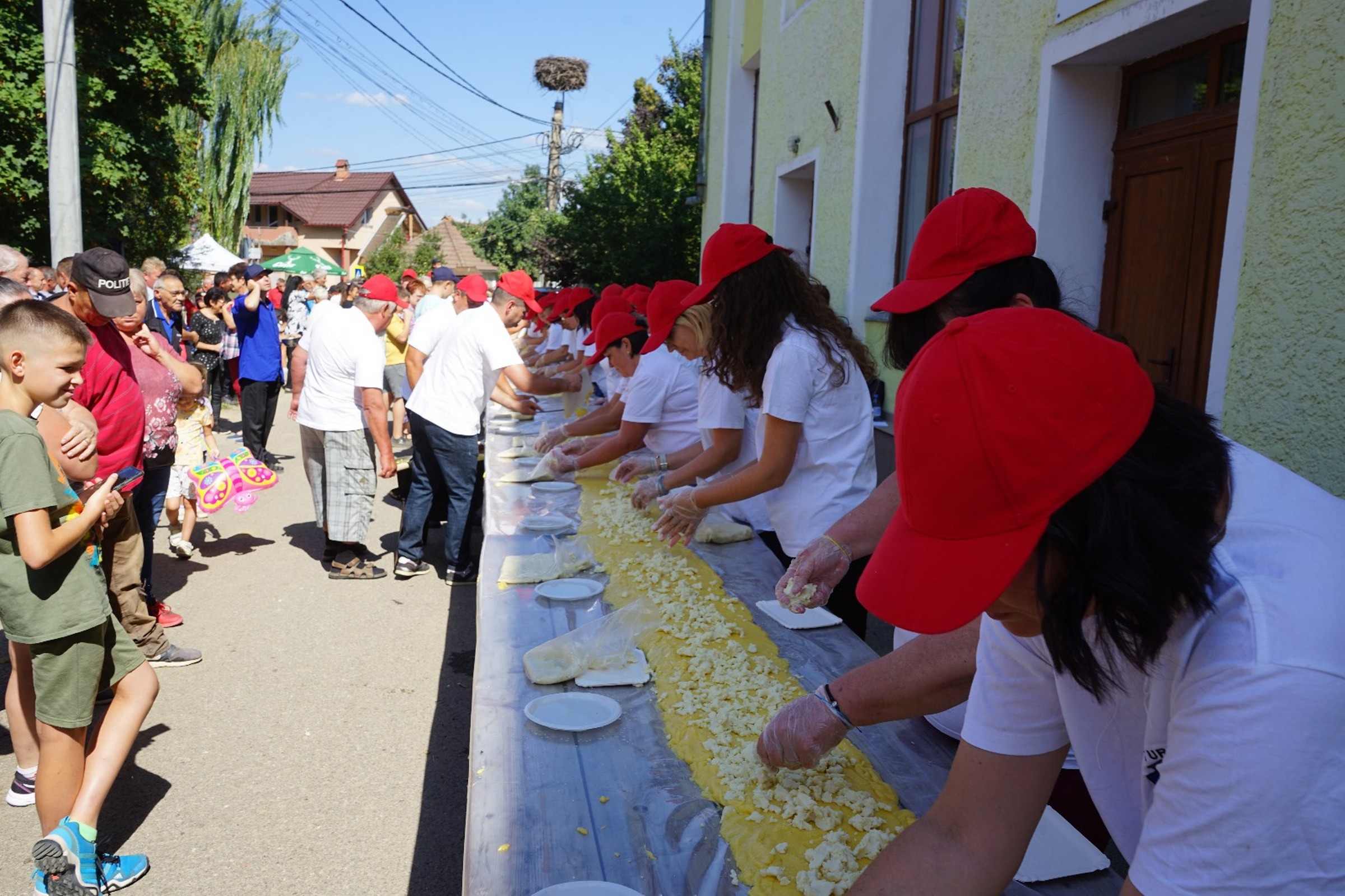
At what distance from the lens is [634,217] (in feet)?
58.3

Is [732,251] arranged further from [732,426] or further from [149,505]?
[149,505]

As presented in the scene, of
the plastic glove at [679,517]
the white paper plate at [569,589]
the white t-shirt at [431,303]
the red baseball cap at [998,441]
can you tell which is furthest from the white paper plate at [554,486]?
the red baseball cap at [998,441]

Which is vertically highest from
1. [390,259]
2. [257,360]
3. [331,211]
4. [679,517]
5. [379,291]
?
[331,211]

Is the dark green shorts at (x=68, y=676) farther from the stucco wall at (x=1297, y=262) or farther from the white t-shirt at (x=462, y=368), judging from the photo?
the stucco wall at (x=1297, y=262)

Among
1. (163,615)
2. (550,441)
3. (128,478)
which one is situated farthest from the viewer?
(550,441)

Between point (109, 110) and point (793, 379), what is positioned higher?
point (109, 110)

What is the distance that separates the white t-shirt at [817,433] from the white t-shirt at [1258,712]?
75.1 inches

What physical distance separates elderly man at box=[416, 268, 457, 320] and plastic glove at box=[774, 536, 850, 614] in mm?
6733

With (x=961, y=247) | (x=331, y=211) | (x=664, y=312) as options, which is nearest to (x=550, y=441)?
(x=664, y=312)

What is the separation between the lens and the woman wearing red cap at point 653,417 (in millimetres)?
4844

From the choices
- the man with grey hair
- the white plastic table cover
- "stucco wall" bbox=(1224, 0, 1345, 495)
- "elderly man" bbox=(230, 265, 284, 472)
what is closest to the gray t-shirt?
the white plastic table cover

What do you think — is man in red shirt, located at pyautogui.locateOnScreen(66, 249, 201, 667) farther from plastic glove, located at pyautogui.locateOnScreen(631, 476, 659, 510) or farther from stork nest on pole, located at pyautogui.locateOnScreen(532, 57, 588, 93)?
stork nest on pole, located at pyautogui.locateOnScreen(532, 57, 588, 93)

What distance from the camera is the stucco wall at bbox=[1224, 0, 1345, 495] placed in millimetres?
2711

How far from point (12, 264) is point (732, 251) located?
4887 mm
